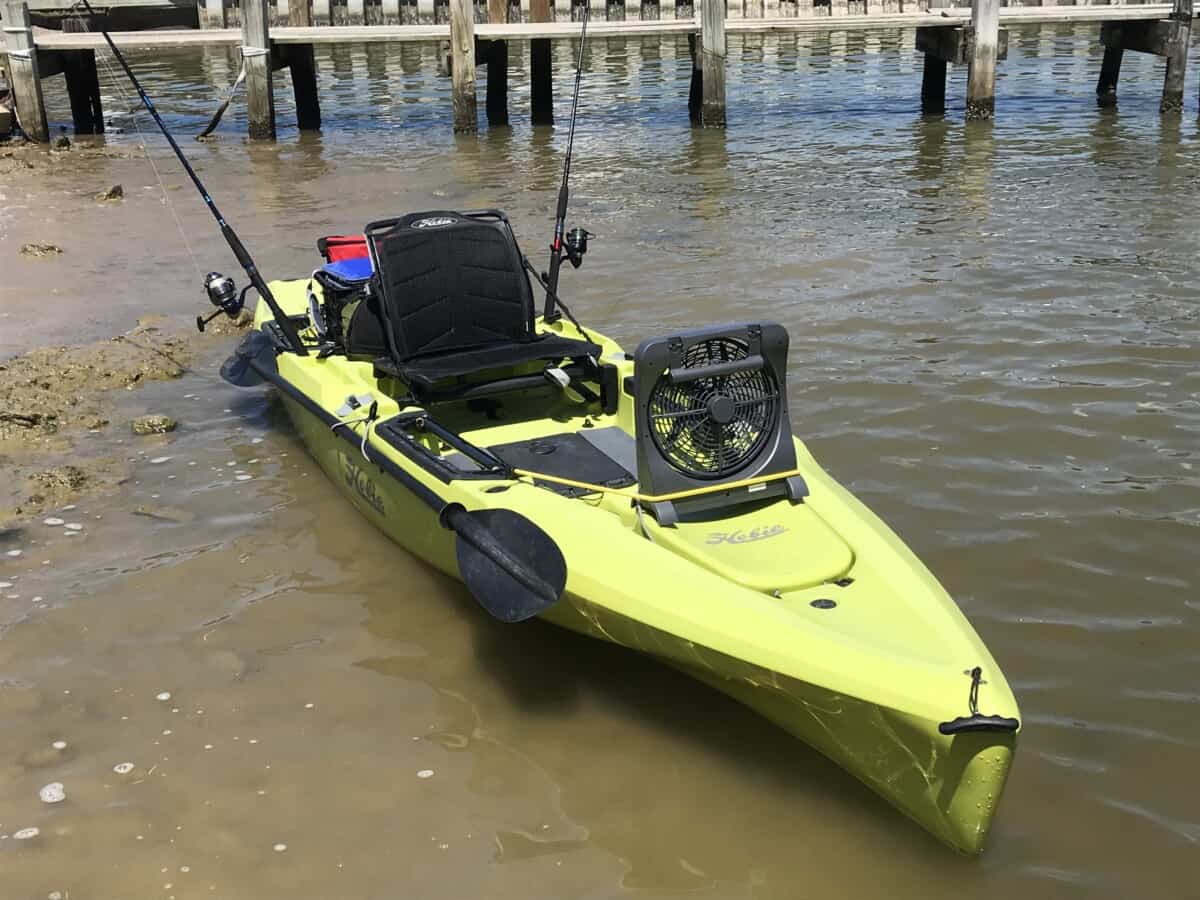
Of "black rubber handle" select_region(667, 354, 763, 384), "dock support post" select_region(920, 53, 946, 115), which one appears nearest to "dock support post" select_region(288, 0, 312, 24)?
"dock support post" select_region(920, 53, 946, 115)

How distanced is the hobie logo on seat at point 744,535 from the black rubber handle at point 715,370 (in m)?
0.60

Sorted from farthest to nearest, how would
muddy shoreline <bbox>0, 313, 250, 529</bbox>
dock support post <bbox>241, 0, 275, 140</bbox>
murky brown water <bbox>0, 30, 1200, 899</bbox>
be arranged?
1. dock support post <bbox>241, 0, 275, 140</bbox>
2. muddy shoreline <bbox>0, 313, 250, 529</bbox>
3. murky brown water <bbox>0, 30, 1200, 899</bbox>

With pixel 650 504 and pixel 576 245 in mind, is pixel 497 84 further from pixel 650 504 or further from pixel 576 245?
pixel 650 504

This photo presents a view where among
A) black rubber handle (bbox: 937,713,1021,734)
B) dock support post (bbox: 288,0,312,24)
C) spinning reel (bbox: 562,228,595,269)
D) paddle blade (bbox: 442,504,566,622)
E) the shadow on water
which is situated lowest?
the shadow on water

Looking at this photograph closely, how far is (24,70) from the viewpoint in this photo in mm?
16500

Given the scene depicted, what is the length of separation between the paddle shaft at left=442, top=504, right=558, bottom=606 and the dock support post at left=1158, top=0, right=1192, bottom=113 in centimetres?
1559

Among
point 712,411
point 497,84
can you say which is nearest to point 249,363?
point 712,411

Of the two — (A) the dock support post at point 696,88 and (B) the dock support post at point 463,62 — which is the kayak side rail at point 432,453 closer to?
(B) the dock support post at point 463,62

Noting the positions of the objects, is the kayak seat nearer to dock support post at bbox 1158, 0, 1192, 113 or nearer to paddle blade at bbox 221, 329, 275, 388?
paddle blade at bbox 221, 329, 275, 388

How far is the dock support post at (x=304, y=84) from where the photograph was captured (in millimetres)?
18344

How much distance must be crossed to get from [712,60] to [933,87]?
3.83m

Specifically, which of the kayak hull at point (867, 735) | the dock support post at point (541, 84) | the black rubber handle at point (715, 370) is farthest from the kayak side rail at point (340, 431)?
the dock support post at point (541, 84)

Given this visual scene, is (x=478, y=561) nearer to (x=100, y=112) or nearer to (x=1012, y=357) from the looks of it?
(x=1012, y=357)

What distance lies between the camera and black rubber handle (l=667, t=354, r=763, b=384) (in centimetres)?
478
